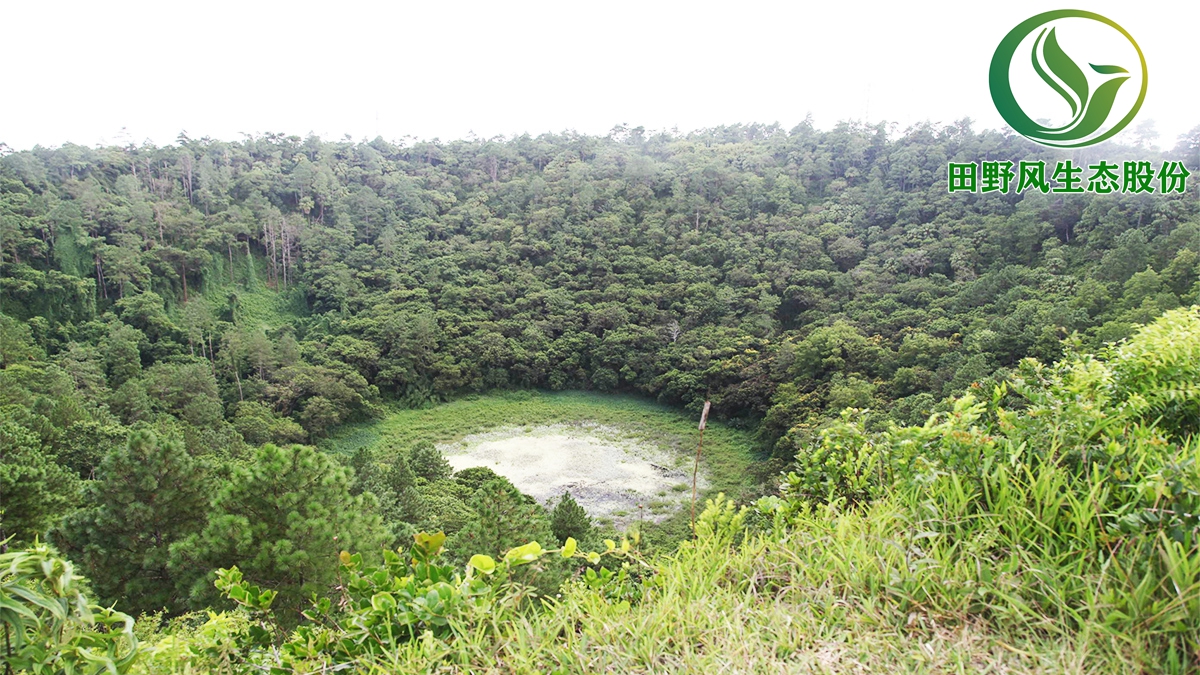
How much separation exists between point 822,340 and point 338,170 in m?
26.2

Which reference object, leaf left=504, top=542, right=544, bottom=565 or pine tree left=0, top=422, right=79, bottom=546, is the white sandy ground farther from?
leaf left=504, top=542, right=544, bottom=565

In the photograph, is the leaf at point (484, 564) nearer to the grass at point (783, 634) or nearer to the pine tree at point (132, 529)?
the grass at point (783, 634)

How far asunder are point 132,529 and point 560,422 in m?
12.6

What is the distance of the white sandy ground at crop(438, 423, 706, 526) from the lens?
11922 millimetres

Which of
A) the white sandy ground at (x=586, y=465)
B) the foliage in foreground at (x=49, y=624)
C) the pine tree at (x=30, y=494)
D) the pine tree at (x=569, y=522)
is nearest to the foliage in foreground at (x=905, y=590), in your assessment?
the foliage in foreground at (x=49, y=624)

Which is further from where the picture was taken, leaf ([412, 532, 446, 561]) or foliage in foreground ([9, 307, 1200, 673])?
leaf ([412, 532, 446, 561])

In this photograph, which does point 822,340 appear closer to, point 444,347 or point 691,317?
point 691,317

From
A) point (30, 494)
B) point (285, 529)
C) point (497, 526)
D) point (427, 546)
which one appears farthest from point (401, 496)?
point (427, 546)

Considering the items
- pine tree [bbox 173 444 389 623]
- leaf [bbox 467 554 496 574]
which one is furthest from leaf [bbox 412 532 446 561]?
pine tree [bbox 173 444 389 623]

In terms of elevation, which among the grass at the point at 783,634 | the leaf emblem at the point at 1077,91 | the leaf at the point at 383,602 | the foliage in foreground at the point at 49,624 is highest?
the leaf emblem at the point at 1077,91

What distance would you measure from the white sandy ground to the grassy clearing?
0.56m

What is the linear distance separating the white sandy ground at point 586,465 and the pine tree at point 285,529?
22.9ft

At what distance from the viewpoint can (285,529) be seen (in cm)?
447

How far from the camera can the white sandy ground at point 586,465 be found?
39.1ft
